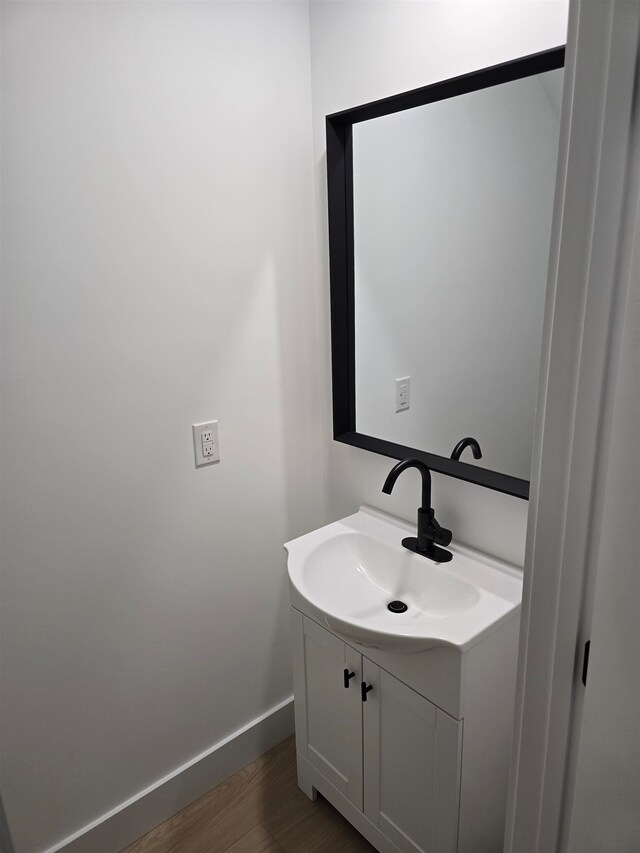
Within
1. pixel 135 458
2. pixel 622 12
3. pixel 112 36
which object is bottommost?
pixel 135 458

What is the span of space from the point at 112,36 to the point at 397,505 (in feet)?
4.42

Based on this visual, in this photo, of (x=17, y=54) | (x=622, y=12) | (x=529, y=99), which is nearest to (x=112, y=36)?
(x=17, y=54)

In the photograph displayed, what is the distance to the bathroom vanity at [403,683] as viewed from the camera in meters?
1.25

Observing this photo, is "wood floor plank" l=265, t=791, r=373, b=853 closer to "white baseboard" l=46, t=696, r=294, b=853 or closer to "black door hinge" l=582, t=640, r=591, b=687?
"white baseboard" l=46, t=696, r=294, b=853

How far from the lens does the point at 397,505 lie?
1724 mm

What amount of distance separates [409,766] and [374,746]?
11 cm

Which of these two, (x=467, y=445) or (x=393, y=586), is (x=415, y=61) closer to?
(x=467, y=445)

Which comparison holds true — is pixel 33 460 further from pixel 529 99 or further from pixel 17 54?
pixel 529 99

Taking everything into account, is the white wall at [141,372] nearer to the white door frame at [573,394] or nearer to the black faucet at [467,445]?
the black faucet at [467,445]

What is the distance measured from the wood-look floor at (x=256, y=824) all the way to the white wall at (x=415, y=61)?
927 millimetres

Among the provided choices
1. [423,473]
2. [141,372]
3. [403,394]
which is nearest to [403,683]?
[423,473]

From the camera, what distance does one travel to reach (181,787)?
1.79 m

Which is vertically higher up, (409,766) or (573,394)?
(573,394)

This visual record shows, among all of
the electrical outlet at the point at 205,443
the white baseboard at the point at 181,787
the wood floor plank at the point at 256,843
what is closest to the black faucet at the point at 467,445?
the electrical outlet at the point at 205,443
